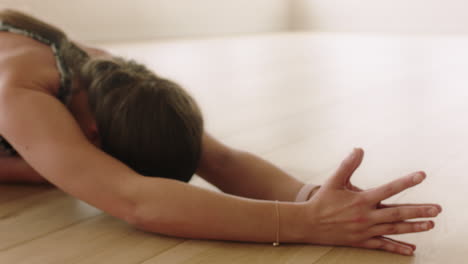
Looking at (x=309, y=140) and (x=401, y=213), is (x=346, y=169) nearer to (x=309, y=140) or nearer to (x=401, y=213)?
(x=401, y=213)

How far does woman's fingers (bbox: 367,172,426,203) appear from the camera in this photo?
35.0 inches

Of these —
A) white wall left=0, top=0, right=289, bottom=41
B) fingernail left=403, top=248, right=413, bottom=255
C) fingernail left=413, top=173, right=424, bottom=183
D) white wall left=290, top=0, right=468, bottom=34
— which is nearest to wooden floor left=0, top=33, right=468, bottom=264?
fingernail left=403, top=248, right=413, bottom=255

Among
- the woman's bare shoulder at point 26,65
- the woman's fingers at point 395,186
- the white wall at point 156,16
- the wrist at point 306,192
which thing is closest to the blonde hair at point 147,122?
the woman's bare shoulder at point 26,65

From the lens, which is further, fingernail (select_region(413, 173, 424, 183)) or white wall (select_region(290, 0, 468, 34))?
white wall (select_region(290, 0, 468, 34))

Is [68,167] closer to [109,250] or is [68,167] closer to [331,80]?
[109,250]

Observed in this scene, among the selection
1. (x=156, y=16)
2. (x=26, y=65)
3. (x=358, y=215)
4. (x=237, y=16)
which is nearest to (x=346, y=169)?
(x=358, y=215)

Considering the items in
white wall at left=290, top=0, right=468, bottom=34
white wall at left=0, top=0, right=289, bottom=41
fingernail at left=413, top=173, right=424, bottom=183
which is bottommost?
white wall at left=0, top=0, right=289, bottom=41

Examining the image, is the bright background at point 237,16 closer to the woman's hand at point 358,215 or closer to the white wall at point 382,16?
the white wall at point 382,16

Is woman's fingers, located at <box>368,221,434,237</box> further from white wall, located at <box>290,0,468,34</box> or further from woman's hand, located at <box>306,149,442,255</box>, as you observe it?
white wall, located at <box>290,0,468,34</box>

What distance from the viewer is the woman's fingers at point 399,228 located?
0.90m

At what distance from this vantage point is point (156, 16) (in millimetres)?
6320

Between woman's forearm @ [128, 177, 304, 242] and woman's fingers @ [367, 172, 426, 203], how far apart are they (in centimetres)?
13

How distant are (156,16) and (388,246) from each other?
570cm

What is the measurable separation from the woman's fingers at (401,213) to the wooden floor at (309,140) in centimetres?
7
